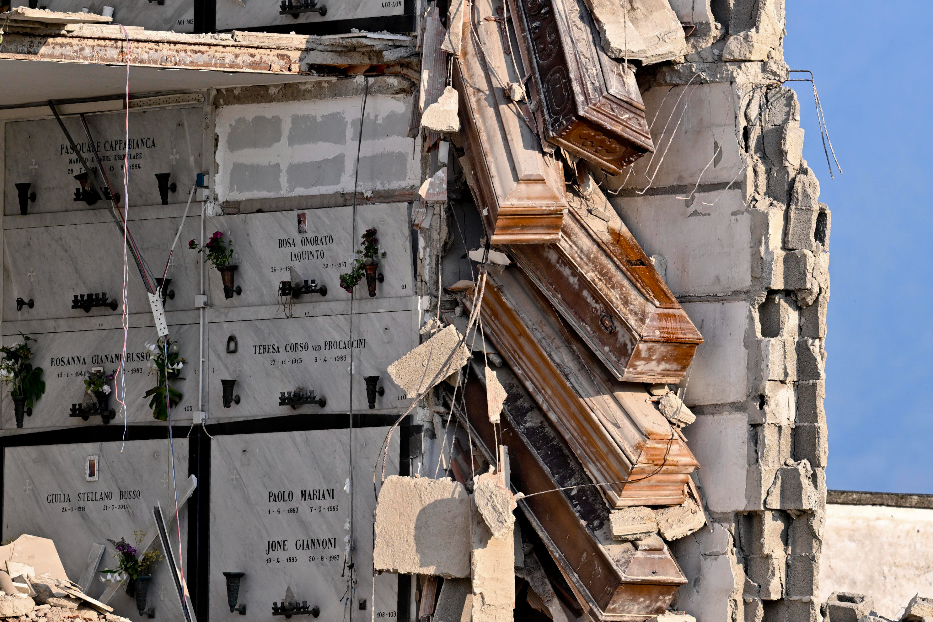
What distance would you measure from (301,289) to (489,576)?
3276 mm

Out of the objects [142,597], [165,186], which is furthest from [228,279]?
[142,597]

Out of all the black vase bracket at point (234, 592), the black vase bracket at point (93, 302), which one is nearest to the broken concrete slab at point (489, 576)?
the black vase bracket at point (234, 592)

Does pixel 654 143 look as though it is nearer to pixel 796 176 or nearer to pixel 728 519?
pixel 796 176

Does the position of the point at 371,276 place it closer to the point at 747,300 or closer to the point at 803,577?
the point at 747,300

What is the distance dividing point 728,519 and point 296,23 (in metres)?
5.22

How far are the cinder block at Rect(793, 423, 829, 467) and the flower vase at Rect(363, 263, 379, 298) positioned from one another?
341cm

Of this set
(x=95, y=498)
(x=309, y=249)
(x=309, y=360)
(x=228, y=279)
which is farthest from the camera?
(x=95, y=498)

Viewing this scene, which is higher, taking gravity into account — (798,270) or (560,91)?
(560,91)

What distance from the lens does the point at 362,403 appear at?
34.3 feet

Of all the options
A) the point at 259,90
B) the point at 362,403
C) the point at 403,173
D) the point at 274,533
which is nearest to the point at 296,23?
the point at 259,90

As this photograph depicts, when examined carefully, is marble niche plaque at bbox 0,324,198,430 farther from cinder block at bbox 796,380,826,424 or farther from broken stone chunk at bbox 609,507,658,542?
cinder block at bbox 796,380,826,424

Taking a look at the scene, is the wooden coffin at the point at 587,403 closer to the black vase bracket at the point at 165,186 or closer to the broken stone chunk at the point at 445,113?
the broken stone chunk at the point at 445,113

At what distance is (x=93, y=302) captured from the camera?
11.2 meters

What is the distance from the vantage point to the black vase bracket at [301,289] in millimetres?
10692
